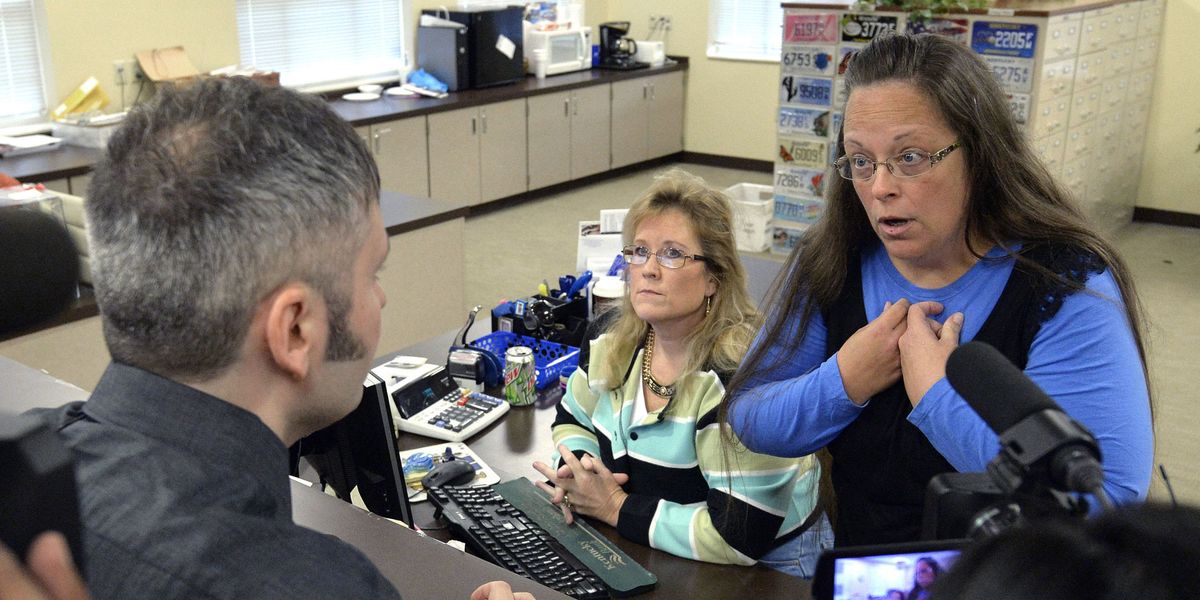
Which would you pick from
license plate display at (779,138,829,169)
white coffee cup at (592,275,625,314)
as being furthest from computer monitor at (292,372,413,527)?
license plate display at (779,138,829,169)

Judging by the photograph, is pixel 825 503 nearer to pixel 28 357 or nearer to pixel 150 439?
pixel 150 439

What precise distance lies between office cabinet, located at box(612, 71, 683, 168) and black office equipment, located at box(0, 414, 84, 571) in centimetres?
742

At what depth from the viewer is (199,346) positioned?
2.87 feet

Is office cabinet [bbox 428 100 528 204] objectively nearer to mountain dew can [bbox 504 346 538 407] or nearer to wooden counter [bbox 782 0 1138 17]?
wooden counter [bbox 782 0 1138 17]

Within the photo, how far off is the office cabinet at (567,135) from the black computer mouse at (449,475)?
16.8ft

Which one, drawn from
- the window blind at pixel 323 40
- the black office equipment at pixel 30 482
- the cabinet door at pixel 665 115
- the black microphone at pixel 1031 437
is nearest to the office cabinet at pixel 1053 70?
the cabinet door at pixel 665 115

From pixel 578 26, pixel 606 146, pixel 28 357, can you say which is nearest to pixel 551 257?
pixel 606 146

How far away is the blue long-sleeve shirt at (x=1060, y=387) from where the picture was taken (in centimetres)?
137

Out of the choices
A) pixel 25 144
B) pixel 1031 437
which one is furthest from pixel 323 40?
pixel 1031 437

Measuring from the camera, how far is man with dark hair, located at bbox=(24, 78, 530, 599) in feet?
2.71

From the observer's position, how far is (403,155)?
20.4 feet

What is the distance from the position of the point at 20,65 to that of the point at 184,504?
16.6ft

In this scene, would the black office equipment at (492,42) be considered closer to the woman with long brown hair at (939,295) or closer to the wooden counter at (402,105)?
the wooden counter at (402,105)

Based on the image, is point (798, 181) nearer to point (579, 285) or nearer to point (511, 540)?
point (579, 285)
